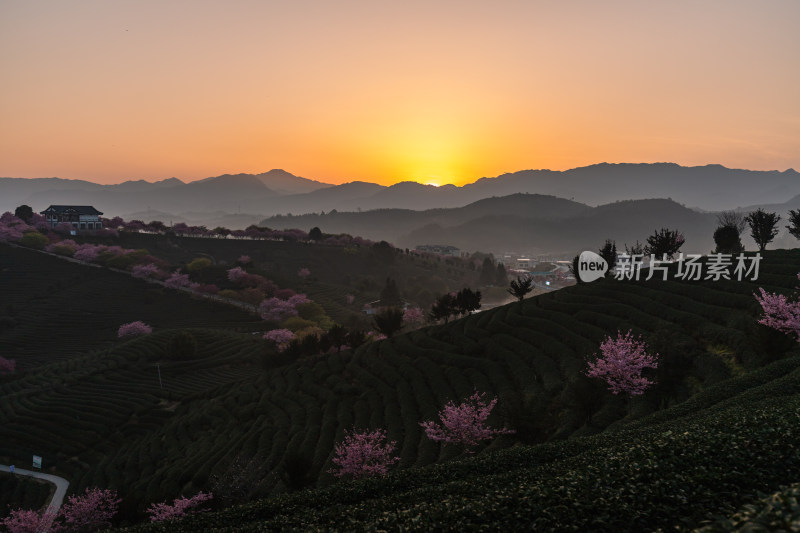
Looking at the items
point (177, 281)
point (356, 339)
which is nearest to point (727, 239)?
point (356, 339)

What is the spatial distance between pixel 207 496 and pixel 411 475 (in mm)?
19161

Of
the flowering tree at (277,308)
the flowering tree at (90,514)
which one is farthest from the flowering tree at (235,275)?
the flowering tree at (90,514)

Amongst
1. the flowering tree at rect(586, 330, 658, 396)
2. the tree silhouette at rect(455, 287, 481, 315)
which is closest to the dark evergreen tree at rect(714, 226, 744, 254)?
the tree silhouette at rect(455, 287, 481, 315)

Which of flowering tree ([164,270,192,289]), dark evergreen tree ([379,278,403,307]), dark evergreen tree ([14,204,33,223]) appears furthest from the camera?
dark evergreen tree ([14,204,33,223])

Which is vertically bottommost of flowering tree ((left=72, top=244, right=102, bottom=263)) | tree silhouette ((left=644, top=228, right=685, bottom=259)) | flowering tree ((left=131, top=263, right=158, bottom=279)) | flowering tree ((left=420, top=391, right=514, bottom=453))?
flowering tree ((left=420, top=391, right=514, bottom=453))

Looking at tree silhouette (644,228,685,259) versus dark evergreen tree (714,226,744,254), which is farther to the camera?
dark evergreen tree (714,226,744,254)

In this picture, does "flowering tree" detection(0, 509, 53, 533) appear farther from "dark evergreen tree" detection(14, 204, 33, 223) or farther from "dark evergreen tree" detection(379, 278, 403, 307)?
"dark evergreen tree" detection(14, 204, 33, 223)

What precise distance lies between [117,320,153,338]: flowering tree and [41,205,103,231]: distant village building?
95810 mm

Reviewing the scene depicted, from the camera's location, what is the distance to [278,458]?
33969 mm

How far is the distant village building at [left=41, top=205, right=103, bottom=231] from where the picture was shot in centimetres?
15962

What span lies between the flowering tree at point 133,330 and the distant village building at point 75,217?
9581cm

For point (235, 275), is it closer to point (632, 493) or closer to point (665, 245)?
point (665, 245)

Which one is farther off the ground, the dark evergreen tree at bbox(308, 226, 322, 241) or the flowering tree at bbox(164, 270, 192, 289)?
the dark evergreen tree at bbox(308, 226, 322, 241)

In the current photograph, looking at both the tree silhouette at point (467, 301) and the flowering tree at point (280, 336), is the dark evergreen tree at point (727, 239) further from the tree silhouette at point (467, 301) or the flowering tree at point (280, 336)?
the flowering tree at point (280, 336)
